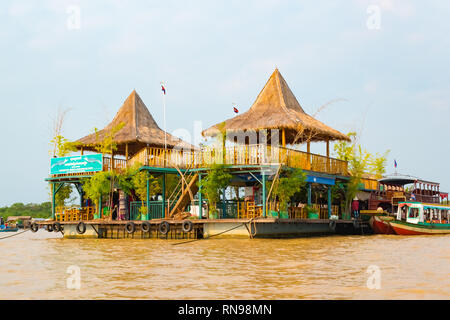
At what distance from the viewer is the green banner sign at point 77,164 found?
25.5 metres

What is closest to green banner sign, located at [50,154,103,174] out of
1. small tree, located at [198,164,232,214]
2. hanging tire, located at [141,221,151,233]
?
hanging tire, located at [141,221,151,233]

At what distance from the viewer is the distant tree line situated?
75.2 metres

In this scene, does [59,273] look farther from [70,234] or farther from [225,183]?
[70,234]

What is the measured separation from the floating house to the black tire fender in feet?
0.14

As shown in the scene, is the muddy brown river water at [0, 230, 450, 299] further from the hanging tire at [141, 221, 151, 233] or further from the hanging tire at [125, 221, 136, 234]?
Result: the hanging tire at [125, 221, 136, 234]

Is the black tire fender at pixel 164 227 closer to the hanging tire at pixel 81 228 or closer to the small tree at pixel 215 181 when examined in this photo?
the small tree at pixel 215 181

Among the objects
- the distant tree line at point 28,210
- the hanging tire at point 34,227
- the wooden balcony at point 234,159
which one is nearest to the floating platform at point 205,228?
the hanging tire at point 34,227

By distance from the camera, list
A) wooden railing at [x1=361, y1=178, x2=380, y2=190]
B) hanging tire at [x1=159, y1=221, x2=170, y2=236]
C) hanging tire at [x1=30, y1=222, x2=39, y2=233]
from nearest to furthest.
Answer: hanging tire at [x1=159, y1=221, x2=170, y2=236]
hanging tire at [x1=30, y1=222, x2=39, y2=233]
wooden railing at [x1=361, y1=178, x2=380, y2=190]

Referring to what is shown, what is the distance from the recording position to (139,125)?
28.5 m

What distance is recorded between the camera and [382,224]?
2550 cm

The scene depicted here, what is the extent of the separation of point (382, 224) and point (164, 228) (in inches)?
417

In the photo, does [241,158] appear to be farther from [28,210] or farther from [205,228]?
[28,210]

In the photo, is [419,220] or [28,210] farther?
[28,210]

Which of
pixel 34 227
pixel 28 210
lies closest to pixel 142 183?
pixel 34 227
